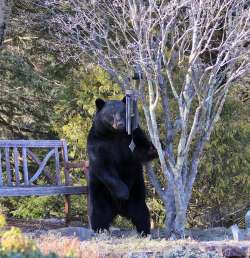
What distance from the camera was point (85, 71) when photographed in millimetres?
11977

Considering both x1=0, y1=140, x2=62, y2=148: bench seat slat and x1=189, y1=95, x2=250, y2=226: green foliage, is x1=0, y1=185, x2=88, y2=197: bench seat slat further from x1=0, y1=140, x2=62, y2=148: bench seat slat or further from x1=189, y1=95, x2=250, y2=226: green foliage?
x1=189, y1=95, x2=250, y2=226: green foliage

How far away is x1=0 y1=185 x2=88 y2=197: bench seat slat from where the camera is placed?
863 centimetres

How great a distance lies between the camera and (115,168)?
8617mm

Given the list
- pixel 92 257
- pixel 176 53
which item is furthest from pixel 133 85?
pixel 92 257

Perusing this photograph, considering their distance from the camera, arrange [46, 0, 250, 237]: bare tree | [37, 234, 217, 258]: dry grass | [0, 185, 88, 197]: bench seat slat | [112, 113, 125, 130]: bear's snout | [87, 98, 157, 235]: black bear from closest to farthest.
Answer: [37, 234, 217, 258]: dry grass → [46, 0, 250, 237]: bare tree → [112, 113, 125, 130]: bear's snout → [87, 98, 157, 235]: black bear → [0, 185, 88, 197]: bench seat slat

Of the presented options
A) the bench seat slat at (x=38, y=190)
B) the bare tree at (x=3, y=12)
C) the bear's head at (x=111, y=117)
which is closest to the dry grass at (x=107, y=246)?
the bear's head at (x=111, y=117)

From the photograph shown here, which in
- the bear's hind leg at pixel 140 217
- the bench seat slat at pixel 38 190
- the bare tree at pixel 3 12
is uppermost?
the bare tree at pixel 3 12

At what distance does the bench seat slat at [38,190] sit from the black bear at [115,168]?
0.63 metres

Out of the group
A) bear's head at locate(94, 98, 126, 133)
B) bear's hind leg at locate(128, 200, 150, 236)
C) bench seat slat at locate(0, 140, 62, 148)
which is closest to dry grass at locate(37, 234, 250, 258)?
bear's hind leg at locate(128, 200, 150, 236)

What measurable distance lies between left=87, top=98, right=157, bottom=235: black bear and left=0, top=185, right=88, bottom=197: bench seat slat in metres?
0.63

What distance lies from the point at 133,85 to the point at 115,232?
2.12 m

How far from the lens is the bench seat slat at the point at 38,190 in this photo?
28.3 ft

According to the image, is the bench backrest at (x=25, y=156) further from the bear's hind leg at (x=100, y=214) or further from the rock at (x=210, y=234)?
the rock at (x=210, y=234)

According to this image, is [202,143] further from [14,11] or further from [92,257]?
[14,11]
